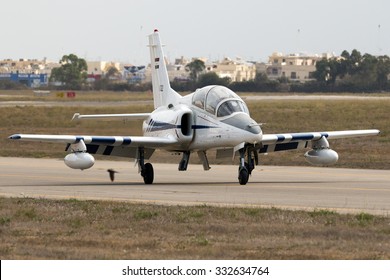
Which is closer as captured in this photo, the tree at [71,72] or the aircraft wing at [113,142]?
the aircraft wing at [113,142]

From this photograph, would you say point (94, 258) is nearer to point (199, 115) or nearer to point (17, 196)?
point (17, 196)

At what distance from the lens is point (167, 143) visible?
99.3ft

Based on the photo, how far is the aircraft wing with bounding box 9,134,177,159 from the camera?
29.0 meters

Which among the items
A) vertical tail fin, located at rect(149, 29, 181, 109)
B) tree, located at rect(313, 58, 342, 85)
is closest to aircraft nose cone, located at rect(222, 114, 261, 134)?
vertical tail fin, located at rect(149, 29, 181, 109)

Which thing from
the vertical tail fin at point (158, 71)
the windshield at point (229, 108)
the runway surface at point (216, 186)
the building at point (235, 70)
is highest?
the vertical tail fin at point (158, 71)

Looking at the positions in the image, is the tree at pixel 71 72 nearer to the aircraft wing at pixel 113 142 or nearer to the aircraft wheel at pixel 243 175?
the aircraft wing at pixel 113 142

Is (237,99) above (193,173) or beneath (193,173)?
above

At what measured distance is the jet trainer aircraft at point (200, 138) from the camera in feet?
94.8

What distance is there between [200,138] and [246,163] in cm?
150

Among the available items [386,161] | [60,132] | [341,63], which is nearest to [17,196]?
[386,161]

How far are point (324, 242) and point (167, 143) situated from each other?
44.6ft

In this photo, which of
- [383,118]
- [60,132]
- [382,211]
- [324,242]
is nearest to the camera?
[324,242]

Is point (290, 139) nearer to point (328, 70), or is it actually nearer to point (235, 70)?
point (328, 70)

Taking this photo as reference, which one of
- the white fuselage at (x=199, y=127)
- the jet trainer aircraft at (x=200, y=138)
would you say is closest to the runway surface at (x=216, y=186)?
the jet trainer aircraft at (x=200, y=138)
